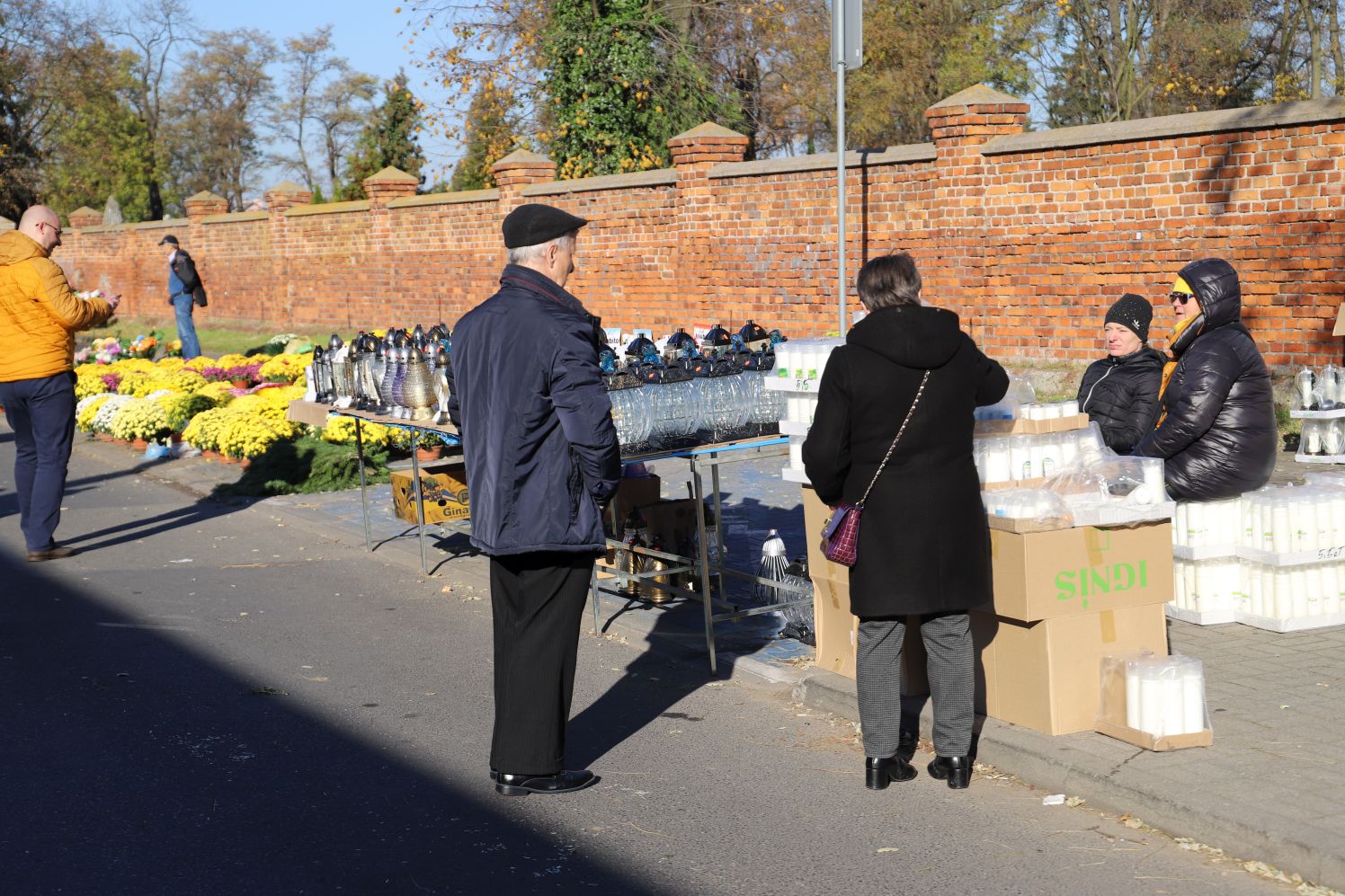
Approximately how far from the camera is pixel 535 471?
4988mm

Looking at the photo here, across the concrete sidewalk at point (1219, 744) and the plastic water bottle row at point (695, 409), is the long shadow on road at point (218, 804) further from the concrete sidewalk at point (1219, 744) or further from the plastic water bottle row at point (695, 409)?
the plastic water bottle row at point (695, 409)

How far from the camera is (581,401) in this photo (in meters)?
4.91

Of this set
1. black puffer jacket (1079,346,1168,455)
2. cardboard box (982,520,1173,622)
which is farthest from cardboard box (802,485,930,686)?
black puffer jacket (1079,346,1168,455)

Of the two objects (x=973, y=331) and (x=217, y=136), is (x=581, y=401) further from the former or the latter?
(x=217, y=136)

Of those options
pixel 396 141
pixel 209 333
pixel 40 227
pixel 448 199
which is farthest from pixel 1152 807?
pixel 396 141

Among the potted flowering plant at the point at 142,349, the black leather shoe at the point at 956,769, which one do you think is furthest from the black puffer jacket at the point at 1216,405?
the potted flowering plant at the point at 142,349

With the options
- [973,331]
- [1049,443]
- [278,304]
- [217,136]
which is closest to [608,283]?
[973,331]

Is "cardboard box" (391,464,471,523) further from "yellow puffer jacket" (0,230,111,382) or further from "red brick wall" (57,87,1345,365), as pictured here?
"red brick wall" (57,87,1345,365)

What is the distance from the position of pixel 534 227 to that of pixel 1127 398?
365cm

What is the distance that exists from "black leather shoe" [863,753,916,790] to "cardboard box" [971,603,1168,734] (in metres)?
0.56

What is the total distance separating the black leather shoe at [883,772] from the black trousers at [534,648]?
1.13m

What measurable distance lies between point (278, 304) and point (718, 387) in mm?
25395

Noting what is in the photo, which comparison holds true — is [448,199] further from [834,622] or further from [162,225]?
[834,622]

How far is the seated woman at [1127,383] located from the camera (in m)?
7.24
